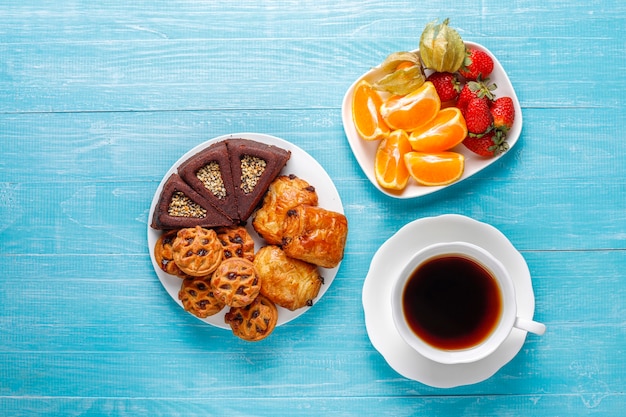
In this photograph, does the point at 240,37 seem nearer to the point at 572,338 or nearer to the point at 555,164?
the point at 555,164

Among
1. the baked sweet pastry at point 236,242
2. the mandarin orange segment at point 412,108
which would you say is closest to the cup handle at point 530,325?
the mandarin orange segment at point 412,108

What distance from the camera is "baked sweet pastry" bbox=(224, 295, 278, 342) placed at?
75.0 inches

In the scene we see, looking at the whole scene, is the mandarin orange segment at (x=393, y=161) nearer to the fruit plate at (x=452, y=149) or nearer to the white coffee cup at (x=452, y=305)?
the fruit plate at (x=452, y=149)

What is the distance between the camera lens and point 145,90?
6.84 ft

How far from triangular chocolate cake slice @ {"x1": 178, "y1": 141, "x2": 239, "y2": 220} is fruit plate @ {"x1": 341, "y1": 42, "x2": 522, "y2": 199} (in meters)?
0.38

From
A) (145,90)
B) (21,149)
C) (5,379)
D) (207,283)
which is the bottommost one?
(5,379)

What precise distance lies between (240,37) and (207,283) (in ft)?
2.54

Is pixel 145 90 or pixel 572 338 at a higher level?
pixel 145 90

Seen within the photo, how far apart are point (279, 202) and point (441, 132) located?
1.67 ft

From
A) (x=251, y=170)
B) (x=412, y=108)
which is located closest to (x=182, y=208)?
(x=251, y=170)

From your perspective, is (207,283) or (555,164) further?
(555,164)

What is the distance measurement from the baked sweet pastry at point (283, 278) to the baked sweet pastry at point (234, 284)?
2.5 inches

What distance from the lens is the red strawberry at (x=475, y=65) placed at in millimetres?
1937

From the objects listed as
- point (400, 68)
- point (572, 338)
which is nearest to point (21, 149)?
point (400, 68)
